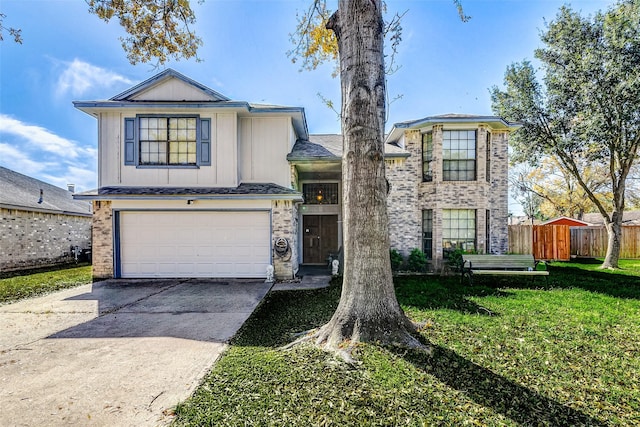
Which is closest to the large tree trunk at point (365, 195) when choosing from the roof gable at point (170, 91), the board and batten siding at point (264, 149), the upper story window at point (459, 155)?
the board and batten siding at point (264, 149)

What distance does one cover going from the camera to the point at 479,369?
355cm

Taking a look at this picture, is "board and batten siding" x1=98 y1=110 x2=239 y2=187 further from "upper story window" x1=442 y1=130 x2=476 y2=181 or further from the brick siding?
"upper story window" x1=442 y1=130 x2=476 y2=181

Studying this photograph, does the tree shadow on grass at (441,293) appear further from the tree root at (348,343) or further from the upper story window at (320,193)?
the upper story window at (320,193)

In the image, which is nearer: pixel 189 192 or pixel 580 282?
pixel 580 282

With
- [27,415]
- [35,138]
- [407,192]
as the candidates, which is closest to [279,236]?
[407,192]

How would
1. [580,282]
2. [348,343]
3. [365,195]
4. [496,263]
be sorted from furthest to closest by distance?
[580,282] → [496,263] → [365,195] → [348,343]

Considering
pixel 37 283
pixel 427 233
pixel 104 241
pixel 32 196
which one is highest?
pixel 32 196

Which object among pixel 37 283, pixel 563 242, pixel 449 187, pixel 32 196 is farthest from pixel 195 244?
pixel 563 242

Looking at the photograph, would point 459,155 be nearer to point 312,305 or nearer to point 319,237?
point 319,237

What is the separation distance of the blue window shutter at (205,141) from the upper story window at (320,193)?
15.1 ft

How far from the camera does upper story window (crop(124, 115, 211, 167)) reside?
994 centimetres

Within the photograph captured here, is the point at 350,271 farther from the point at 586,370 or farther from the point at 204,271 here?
the point at 204,271

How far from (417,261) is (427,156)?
391 cm

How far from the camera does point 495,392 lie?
10.1 feet
